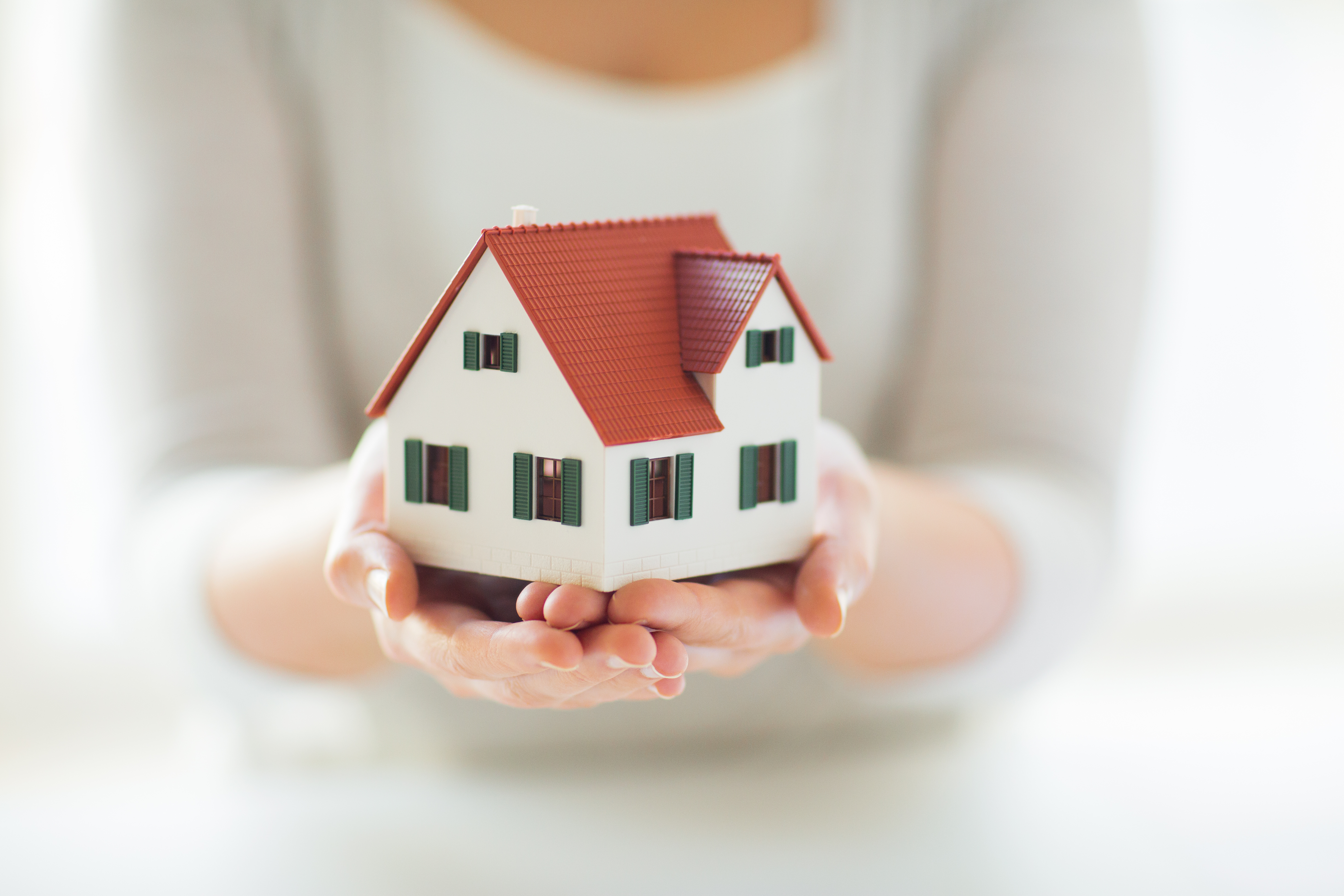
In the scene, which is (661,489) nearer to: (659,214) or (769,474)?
(769,474)

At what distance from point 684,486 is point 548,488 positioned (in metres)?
0.06

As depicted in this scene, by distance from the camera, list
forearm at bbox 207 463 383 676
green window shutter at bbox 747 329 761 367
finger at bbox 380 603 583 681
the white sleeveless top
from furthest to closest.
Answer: the white sleeveless top, forearm at bbox 207 463 383 676, green window shutter at bbox 747 329 761 367, finger at bbox 380 603 583 681

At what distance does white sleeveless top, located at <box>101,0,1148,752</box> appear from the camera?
100 centimetres

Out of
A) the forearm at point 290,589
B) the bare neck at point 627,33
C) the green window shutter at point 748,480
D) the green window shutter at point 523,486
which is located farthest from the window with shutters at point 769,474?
the bare neck at point 627,33

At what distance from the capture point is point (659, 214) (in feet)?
3.52

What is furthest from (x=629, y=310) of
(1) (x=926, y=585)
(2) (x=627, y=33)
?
(2) (x=627, y=33)

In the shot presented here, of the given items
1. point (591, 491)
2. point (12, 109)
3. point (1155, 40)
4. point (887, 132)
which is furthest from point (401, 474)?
point (1155, 40)

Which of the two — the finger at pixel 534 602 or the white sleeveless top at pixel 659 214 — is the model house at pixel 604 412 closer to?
the finger at pixel 534 602

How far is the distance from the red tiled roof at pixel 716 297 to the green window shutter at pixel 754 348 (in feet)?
0.04

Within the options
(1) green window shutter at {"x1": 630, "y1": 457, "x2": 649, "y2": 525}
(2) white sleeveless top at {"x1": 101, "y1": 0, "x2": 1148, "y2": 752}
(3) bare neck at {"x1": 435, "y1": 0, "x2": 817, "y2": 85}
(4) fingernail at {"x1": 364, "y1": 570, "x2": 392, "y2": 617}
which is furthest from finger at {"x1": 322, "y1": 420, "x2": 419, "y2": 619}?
(3) bare neck at {"x1": 435, "y1": 0, "x2": 817, "y2": 85}

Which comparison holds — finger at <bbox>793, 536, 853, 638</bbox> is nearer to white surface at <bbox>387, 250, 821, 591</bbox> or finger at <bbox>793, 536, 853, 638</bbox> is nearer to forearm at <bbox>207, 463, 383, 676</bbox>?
white surface at <bbox>387, 250, 821, 591</bbox>

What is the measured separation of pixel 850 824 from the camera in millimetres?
1009

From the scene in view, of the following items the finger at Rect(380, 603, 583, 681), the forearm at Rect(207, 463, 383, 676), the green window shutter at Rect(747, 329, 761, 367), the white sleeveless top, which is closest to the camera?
the finger at Rect(380, 603, 583, 681)

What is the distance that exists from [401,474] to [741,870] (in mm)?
482
